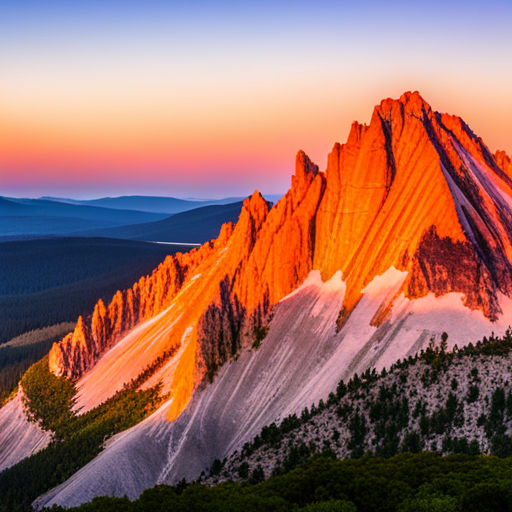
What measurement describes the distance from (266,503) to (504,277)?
57446 millimetres

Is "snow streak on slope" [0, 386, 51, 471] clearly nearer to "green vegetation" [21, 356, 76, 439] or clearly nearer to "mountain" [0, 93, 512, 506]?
"green vegetation" [21, 356, 76, 439]

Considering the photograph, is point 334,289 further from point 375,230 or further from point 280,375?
point 280,375

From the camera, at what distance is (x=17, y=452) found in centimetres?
13938

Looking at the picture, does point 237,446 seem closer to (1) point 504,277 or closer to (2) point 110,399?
(1) point 504,277

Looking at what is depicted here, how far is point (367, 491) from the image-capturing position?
172ft

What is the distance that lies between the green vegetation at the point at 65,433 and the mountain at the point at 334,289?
4.20m

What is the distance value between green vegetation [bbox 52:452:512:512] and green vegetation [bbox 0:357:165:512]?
5500 cm

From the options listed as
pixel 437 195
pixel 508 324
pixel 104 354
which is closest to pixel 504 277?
pixel 508 324

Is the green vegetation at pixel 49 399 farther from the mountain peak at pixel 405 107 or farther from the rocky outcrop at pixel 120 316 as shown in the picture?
the mountain peak at pixel 405 107

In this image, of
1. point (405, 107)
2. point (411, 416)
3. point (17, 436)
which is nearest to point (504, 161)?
point (405, 107)

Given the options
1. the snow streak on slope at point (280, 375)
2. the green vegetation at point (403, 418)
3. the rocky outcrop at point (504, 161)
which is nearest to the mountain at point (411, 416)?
the green vegetation at point (403, 418)

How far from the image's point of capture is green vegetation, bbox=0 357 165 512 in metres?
108

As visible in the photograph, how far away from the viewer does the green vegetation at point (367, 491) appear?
1859 inches

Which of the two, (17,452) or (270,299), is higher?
(270,299)
